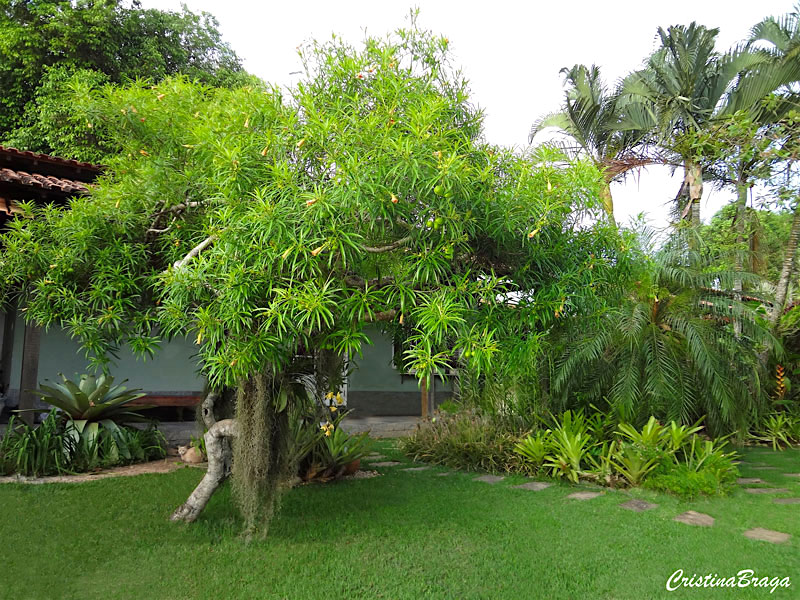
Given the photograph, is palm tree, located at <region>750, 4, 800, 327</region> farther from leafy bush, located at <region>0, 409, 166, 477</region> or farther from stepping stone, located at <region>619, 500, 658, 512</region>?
leafy bush, located at <region>0, 409, 166, 477</region>

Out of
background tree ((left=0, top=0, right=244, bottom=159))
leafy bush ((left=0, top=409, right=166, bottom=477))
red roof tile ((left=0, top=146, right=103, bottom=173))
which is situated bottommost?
leafy bush ((left=0, top=409, right=166, bottom=477))

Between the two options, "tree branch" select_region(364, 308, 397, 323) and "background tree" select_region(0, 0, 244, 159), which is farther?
"background tree" select_region(0, 0, 244, 159)

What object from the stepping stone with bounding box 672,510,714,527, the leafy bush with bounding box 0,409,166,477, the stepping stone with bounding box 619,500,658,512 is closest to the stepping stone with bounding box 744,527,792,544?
the stepping stone with bounding box 672,510,714,527

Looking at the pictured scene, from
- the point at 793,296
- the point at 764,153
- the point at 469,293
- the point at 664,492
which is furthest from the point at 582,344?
the point at 793,296

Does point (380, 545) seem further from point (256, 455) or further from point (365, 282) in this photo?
point (365, 282)

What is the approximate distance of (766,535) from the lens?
4.69 m

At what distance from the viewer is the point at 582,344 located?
288 inches

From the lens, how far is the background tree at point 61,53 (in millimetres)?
13055

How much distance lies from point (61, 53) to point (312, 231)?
1470cm

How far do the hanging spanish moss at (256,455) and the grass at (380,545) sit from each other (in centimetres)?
24

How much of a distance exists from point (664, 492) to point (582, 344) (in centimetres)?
203

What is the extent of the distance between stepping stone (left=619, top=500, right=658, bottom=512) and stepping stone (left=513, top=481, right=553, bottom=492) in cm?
95

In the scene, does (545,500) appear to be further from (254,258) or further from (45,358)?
(45,358)

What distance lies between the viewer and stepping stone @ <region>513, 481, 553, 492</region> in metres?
6.33
